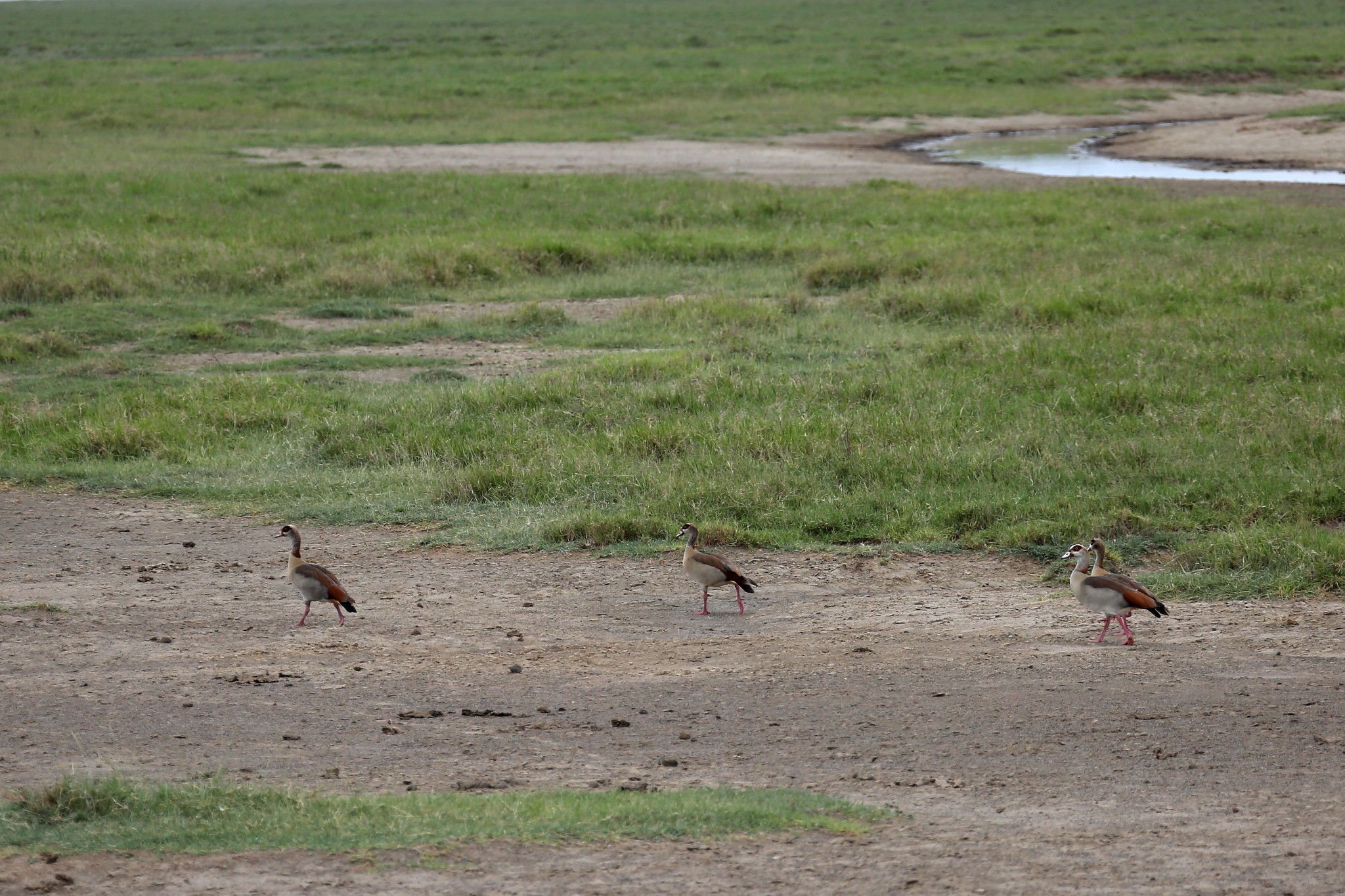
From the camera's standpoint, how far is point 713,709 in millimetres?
6508

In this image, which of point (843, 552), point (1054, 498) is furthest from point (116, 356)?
point (1054, 498)

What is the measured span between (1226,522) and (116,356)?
10704 mm

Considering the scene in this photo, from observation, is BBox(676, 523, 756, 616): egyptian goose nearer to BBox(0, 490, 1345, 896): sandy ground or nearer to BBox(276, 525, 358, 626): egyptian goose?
BBox(0, 490, 1345, 896): sandy ground

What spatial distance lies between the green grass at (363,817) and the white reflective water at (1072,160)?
2419 cm

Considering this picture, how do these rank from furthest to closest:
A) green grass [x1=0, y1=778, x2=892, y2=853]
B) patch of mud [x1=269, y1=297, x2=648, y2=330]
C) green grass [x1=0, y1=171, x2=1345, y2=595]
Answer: patch of mud [x1=269, y1=297, x2=648, y2=330] < green grass [x1=0, y1=171, x2=1345, y2=595] < green grass [x1=0, y1=778, x2=892, y2=853]

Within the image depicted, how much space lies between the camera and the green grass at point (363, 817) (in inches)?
193

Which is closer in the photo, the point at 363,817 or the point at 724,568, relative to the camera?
the point at 363,817

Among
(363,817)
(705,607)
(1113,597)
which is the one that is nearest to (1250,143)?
(1113,597)

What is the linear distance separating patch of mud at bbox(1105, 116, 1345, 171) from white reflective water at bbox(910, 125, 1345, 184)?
0.60 meters

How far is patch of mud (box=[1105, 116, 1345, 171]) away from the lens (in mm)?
29688

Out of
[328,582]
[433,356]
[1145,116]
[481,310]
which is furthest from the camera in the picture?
[1145,116]

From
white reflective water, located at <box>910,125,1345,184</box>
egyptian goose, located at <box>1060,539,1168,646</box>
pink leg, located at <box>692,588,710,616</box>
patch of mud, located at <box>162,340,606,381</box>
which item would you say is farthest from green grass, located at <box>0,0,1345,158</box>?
egyptian goose, located at <box>1060,539,1168,646</box>

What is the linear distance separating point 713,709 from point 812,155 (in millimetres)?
26644

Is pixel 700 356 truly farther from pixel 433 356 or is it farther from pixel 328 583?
pixel 328 583
